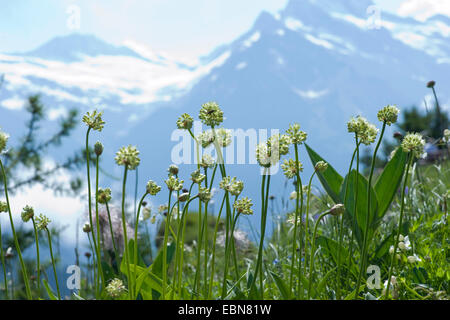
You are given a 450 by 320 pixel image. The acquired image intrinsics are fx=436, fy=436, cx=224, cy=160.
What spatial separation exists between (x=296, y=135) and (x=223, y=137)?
0.21 meters

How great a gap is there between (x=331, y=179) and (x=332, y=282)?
1.31 ft

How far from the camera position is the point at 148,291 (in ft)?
4.64

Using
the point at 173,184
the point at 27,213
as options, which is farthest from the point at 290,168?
the point at 27,213

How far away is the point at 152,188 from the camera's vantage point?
957 millimetres

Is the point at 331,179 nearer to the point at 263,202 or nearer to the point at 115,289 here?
the point at 263,202

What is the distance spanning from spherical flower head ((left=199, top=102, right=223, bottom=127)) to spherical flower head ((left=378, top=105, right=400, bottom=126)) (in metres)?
0.37

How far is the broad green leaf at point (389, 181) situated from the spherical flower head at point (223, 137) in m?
0.85

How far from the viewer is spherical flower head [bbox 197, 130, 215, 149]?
1100 millimetres

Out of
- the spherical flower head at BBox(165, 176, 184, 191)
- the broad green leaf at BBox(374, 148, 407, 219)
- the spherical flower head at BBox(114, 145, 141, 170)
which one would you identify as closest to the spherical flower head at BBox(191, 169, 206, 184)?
the spherical flower head at BBox(165, 176, 184, 191)

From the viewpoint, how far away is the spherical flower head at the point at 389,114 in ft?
3.24

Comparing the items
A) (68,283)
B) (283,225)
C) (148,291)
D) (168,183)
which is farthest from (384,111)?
(283,225)

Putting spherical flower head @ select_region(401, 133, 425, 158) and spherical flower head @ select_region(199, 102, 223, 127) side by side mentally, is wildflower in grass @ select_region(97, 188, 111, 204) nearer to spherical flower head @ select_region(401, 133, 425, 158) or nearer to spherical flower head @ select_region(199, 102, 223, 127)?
spherical flower head @ select_region(199, 102, 223, 127)

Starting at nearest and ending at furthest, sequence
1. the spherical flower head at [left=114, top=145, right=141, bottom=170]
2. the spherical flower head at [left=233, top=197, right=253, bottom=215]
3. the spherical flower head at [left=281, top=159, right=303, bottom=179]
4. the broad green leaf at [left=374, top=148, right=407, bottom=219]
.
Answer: the spherical flower head at [left=114, top=145, right=141, bottom=170] < the spherical flower head at [left=233, top=197, right=253, bottom=215] < the spherical flower head at [left=281, top=159, right=303, bottom=179] < the broad green leaf at [left=374, top=148, right=407, bottom=219]

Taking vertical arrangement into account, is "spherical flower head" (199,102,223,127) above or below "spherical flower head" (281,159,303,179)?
above
